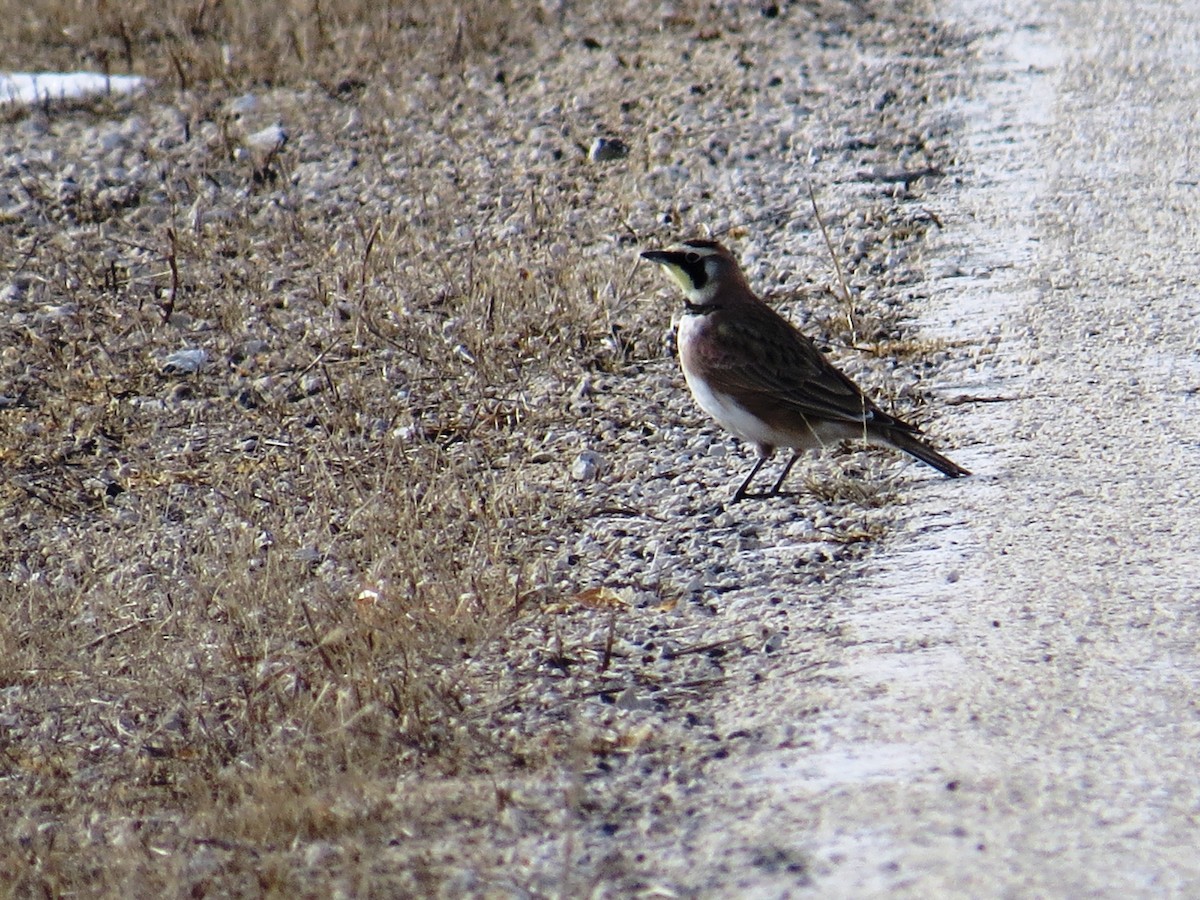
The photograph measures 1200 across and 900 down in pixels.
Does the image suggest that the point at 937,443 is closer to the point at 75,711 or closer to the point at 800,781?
the point at 800,781

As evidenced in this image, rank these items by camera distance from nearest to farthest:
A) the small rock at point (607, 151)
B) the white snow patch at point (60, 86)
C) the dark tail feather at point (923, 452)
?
the dark tail feather at point (923, 452)
the small rock at point (607, 151)
the white snow patch at point (60, 86)

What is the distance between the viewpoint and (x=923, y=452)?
6004 millimetres

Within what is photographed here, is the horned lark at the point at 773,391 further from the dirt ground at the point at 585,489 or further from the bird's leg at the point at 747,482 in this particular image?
the dirt ground at the point at 585,489

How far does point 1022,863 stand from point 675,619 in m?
1.66

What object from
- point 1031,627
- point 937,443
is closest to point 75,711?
point 1031,627

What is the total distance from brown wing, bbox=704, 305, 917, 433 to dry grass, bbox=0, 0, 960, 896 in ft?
2.38

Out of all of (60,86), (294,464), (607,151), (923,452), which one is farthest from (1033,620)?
(60,86)

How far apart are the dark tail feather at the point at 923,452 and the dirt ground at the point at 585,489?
90 mm

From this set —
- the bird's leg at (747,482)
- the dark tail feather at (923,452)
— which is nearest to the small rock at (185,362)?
the bird's leg at (747,482)

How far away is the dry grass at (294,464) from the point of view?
171 inches

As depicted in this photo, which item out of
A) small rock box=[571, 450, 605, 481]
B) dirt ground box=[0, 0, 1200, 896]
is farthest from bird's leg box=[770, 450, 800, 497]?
small rock box=[571, 450, 605, 481]

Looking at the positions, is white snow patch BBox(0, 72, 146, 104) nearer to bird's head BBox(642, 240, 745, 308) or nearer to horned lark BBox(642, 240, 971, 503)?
bird's head BBox(642, 240, 745, 308)

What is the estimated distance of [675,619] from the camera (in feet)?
17.1

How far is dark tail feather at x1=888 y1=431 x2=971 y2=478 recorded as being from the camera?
598cm
